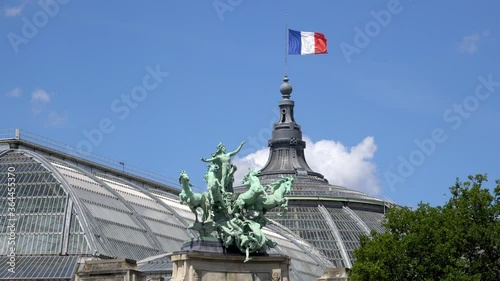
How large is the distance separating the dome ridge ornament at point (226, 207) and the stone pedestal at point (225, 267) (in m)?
0.74

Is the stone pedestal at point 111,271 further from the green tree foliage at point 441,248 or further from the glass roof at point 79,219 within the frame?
the green tree foliage at point 441,248

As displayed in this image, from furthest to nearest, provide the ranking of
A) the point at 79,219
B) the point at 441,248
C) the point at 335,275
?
the point at 79,219, the point at 441,248, the point at 335,275

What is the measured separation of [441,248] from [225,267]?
21656 millimetres

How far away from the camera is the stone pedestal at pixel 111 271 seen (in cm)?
6900

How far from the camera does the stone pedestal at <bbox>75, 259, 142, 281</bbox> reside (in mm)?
69000

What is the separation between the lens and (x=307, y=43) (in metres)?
121

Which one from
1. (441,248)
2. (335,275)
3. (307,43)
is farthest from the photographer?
(307,43)

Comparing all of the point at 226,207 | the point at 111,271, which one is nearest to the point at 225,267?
the point at 226,207

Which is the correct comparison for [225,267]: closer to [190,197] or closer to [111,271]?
[190,197]

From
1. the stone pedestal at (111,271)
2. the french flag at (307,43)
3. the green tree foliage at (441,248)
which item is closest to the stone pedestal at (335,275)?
the green tree foliage at (441,248)

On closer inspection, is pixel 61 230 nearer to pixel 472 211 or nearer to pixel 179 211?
pixel 179 211

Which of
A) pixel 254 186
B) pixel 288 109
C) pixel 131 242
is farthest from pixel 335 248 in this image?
pixel 254 186

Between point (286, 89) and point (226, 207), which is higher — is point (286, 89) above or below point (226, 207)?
above

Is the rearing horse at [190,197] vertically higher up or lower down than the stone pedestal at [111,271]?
higher up
